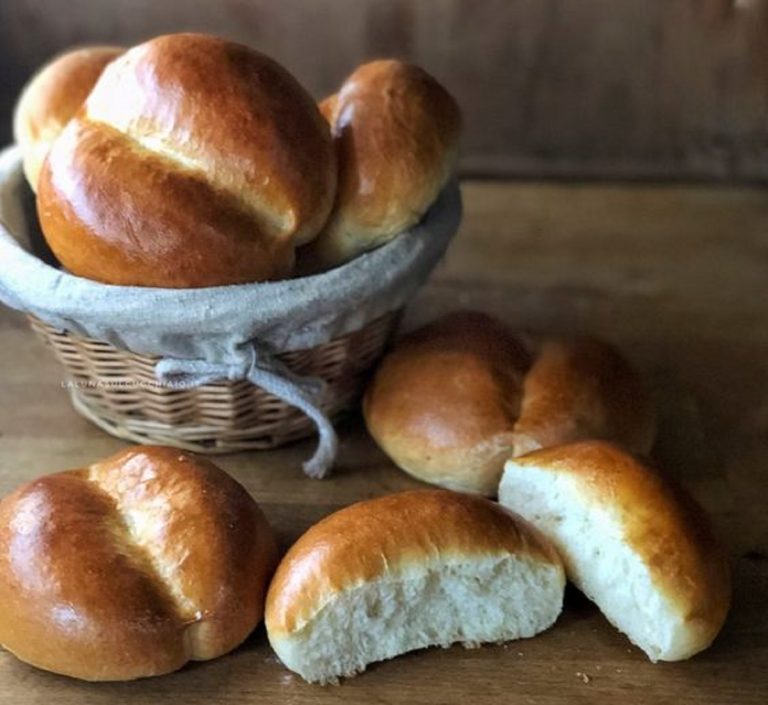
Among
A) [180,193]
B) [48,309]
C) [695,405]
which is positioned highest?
[180,193]

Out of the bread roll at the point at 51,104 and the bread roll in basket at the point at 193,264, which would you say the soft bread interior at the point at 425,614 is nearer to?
the bread roll in basket at the point at 193,264

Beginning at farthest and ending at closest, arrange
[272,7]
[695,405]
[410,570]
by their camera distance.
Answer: [272,7] → [695,405] → [410,570]

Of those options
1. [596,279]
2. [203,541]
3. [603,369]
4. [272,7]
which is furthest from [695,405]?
[272,7]

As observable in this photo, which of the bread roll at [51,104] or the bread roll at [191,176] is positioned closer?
the bread roll at [191,176]

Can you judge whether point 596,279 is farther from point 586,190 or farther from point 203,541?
point 203,541

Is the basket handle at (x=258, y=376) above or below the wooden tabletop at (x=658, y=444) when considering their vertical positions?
above

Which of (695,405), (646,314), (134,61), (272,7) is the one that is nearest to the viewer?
(134,61)

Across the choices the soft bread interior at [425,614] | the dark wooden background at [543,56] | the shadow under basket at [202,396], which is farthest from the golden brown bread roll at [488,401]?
the dark wooden background at [543,56]

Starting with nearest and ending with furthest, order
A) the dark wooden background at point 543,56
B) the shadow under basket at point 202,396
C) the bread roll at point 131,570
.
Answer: the bread roll at point 131,570, the shadow under basket at point 202,396, the dark wooden background at point 543,56

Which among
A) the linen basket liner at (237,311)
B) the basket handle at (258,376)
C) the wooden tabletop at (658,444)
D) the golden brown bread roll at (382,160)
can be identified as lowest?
the wooden tabletop at (658,444)
